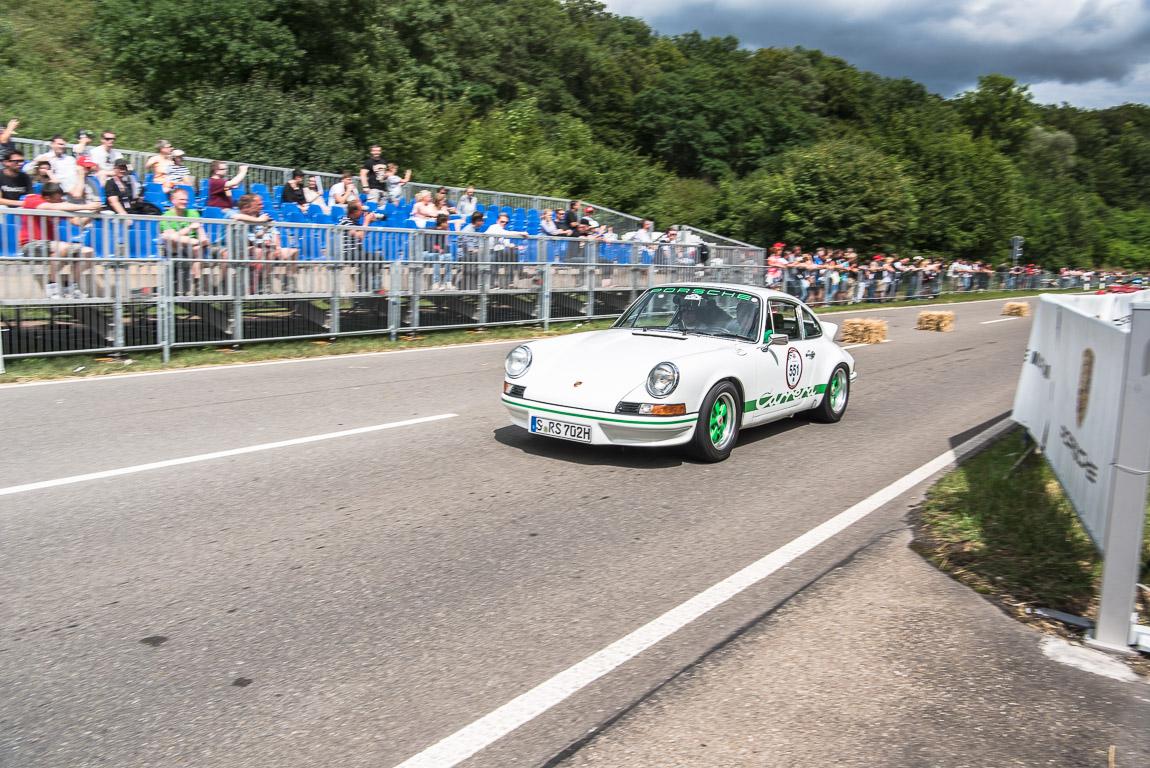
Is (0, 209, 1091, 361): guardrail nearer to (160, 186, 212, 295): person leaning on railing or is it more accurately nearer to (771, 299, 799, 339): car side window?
(160, 186, 212, 295): person leaning on railing

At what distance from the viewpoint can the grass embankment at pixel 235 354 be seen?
1074 cm

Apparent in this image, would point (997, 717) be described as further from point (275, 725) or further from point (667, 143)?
point (667, 143)

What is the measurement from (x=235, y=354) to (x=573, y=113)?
58.4 metres

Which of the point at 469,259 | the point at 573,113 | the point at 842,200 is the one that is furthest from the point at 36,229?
the point at 573,113

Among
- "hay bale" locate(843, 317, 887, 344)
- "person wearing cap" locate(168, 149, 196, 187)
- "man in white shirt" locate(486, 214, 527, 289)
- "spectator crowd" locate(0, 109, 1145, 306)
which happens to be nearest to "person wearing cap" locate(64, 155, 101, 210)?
"spectator crowd" locate(0, 109, 1145, 306)

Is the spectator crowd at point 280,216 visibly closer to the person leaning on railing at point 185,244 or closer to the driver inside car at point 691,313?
the person leaning on railing at point 185,244

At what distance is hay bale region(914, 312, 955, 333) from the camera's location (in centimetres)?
2303

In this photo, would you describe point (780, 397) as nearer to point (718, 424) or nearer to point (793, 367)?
point (793, 367)

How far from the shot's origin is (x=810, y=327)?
31.1 feet

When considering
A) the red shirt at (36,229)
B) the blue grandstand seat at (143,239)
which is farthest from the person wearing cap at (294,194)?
the red shirt at (36,229)

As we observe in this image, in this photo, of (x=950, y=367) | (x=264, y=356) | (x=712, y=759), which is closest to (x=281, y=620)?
(x=712, y=759)

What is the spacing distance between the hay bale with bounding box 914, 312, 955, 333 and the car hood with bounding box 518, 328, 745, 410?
16.8 meters

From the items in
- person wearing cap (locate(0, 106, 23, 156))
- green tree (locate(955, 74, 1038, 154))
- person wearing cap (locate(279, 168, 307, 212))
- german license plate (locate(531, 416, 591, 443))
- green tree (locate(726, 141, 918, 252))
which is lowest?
german license plate (locate(531, 416, 591, 443))

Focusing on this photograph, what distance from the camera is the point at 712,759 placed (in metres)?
3.25
